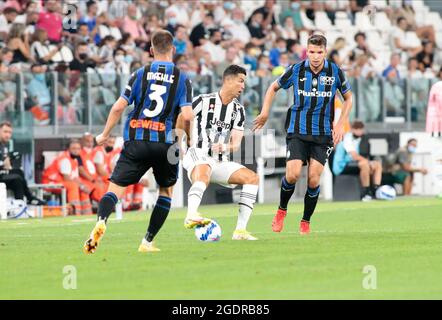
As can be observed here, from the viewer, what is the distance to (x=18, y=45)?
24.6 m

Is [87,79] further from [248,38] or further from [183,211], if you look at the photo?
[248,38]

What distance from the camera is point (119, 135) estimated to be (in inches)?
1012

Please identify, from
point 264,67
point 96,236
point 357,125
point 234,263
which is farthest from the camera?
point 264,67

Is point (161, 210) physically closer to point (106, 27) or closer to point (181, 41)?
point (106, 27)

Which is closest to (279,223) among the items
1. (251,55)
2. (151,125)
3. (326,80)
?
(326,80)

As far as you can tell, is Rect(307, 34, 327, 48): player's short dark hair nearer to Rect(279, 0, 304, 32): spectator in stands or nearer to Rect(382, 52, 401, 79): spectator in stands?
Rect(382, 52, 401, 79): spectator in stands

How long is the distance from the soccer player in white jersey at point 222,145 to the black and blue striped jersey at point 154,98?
1601 millimetres

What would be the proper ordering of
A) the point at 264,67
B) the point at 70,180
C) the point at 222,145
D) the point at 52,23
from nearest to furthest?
the point at 222,145, the point at 70,180, the point at 52,23, the point at 264,67

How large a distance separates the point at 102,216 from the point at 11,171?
34.9 feet

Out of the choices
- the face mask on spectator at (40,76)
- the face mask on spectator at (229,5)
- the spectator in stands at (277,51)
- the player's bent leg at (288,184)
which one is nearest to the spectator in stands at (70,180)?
the face mask on spectator at (40,76)

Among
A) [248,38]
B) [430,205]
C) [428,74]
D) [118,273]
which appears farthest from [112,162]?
[118,273]

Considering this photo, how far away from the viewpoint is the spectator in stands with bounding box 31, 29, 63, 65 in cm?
2488

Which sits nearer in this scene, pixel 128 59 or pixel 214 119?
pixel 214 119

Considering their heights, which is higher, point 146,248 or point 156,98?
point 156,98
